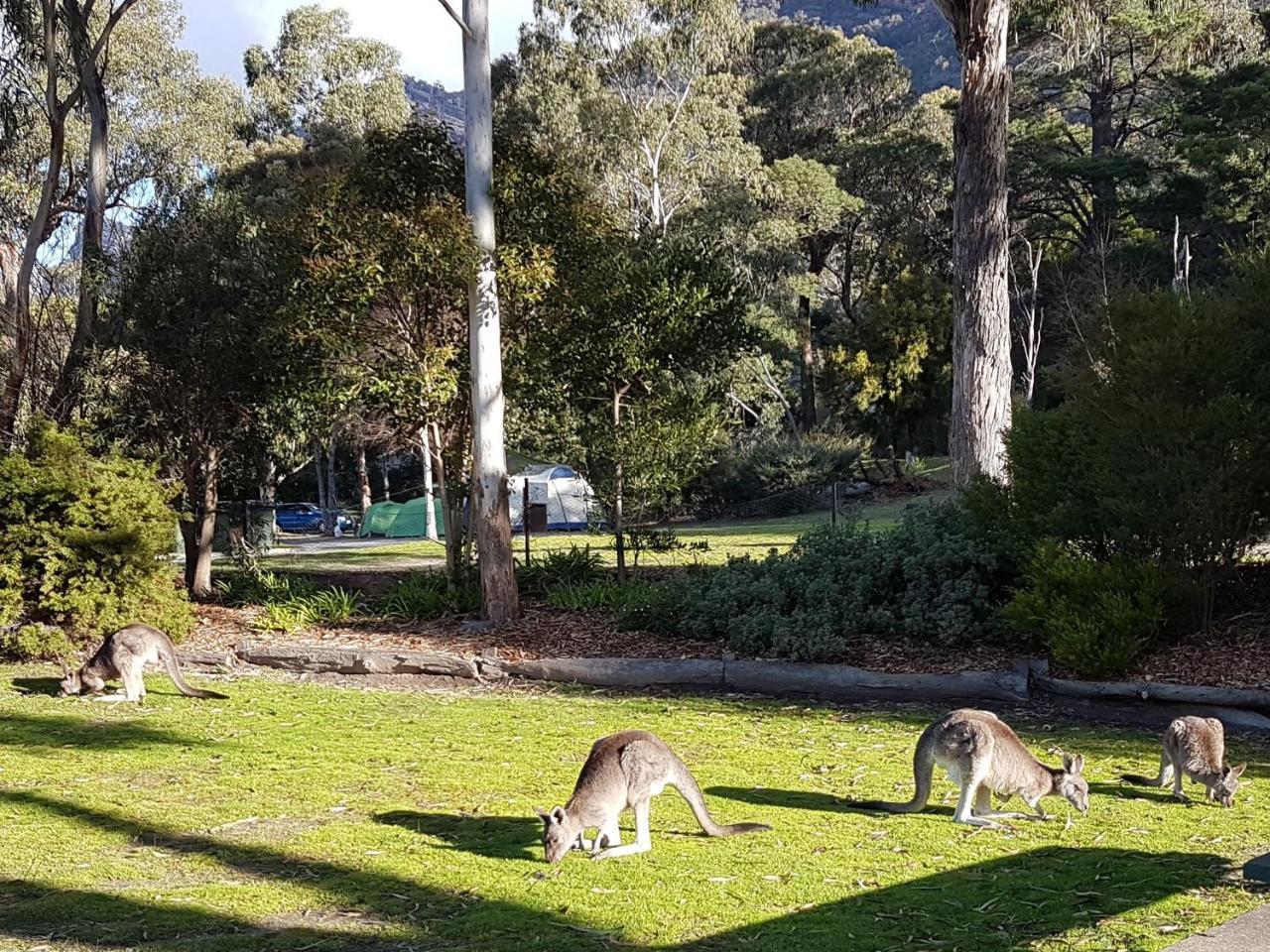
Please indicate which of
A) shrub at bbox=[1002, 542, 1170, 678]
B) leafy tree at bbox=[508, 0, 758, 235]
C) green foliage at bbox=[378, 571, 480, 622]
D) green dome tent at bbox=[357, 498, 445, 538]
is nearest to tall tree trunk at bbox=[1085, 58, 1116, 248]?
leafy tree at bbox=[508, 0, 758, 235]

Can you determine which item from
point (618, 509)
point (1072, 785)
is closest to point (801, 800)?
point (1072, 785)

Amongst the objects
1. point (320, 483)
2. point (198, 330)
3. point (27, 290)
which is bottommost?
point (320, 483)

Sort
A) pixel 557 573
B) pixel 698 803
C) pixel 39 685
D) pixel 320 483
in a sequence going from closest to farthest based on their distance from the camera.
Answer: pixel 698 803
pixel 39 685
pixel 557 573
pixel 320 483

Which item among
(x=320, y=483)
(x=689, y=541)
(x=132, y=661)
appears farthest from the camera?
(x=320, y=483)

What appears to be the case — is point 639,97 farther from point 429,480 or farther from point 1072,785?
point 1072,785

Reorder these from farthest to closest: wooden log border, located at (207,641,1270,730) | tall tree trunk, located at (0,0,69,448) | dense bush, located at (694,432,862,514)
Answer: dense bush, located at (694,432,862,514) < tall tree trunk, located at (0,0,69,448) < wooden log border, located at (207,641,1270,730)

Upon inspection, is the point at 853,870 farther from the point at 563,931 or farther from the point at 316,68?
the point at 316,68

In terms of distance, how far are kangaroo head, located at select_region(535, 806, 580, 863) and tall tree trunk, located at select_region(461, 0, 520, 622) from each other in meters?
9.14

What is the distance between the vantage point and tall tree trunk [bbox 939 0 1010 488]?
54.0 ft

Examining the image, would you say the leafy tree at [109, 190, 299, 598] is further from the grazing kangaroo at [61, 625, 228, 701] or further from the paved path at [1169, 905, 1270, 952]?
the paved path at [1169, 905, 1270, 952]

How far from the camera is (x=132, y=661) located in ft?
38.9

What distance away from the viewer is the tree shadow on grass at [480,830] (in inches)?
269

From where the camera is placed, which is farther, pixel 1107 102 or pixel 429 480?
pixel 1107 102

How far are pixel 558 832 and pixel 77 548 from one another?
10.4m
